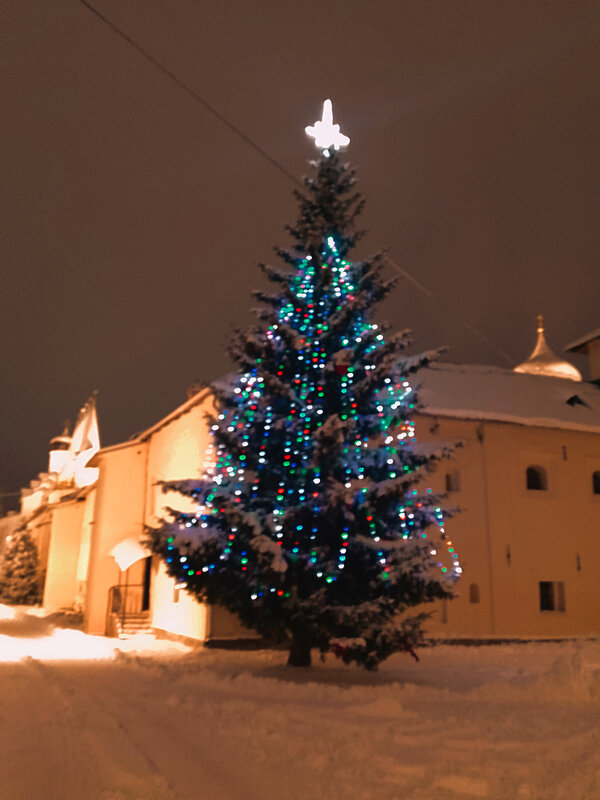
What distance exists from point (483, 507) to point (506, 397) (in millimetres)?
4340

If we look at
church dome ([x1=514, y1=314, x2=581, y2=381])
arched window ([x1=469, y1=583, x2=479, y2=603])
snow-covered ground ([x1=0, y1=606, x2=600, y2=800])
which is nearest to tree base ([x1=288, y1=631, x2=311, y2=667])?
snow-covered ground ([x1=0, y1=606, x2=600, y2=800])

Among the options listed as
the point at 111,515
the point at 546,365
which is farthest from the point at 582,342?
the point at 111,515

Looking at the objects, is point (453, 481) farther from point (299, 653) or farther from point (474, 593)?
point (299, 653)

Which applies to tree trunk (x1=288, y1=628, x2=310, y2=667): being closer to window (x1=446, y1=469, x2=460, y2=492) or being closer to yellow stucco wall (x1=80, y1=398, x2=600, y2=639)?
yellow stucco wall (x1=80, y1=398, x2=600, y2=639)

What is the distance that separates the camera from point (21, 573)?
36812mm

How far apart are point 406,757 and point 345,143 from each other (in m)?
10.3

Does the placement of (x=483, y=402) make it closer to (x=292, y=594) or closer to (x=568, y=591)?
(x=568, y=591)

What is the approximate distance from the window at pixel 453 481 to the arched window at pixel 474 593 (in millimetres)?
2574

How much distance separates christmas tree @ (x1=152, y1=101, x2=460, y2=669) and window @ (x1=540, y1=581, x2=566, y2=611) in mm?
9005

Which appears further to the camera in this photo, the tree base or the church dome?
the church dome

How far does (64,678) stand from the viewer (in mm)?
11438

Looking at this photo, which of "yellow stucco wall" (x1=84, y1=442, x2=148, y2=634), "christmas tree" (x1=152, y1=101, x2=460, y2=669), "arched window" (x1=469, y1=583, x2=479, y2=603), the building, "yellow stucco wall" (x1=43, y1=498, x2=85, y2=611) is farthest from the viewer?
"yellow stucco wall" (x1=43, y1=498, x2=85, y2=611)

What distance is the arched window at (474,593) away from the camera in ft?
64.1

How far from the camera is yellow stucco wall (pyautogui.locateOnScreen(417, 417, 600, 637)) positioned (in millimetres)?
19688
